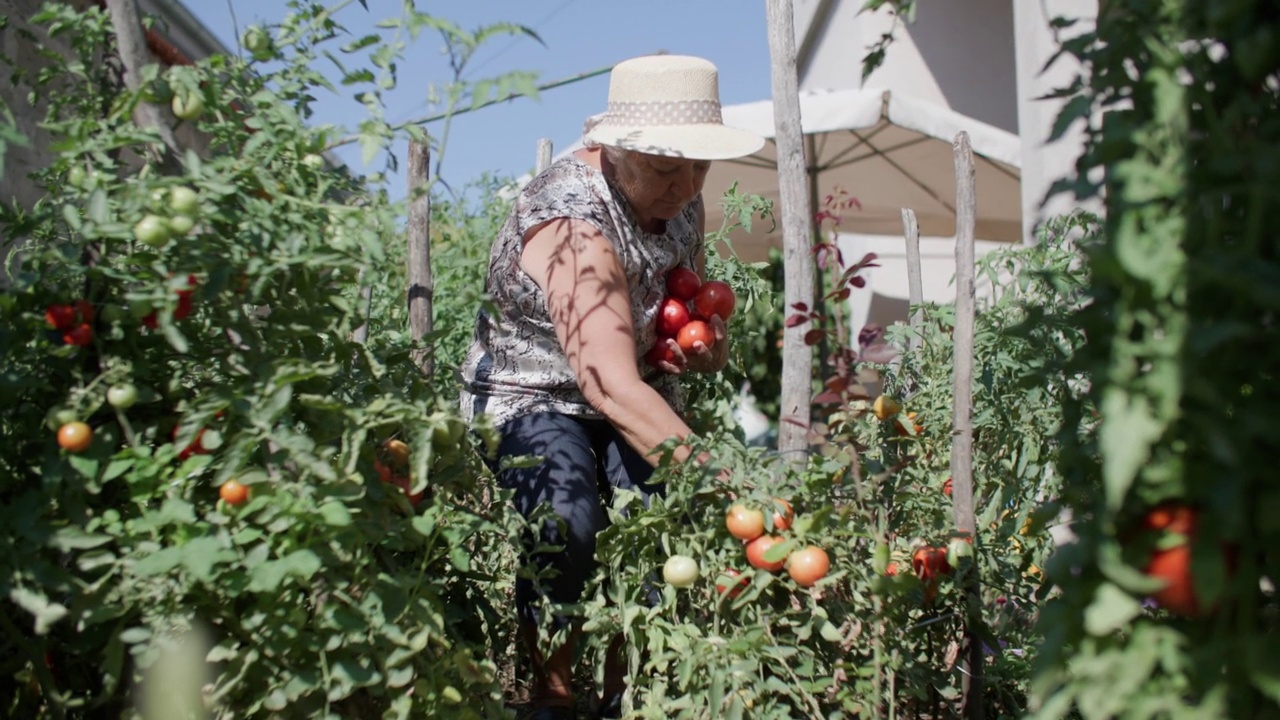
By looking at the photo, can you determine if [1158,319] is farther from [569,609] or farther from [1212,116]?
[569,609]

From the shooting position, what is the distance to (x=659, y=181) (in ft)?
7.11

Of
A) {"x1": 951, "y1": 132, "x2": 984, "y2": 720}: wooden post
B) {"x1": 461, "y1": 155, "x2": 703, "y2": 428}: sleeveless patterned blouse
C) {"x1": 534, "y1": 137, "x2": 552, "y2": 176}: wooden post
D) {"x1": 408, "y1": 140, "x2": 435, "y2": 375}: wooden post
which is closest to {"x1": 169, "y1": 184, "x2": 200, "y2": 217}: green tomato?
{"x1": 408, "y1": 140, "x2": 435, "y2": 375}: wooden post

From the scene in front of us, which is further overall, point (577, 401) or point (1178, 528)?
point (577, 401)

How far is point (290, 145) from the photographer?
61.3 inches

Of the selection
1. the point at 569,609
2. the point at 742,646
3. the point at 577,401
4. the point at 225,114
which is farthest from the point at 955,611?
the point at 225,114

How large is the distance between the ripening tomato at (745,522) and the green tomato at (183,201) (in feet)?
3.02

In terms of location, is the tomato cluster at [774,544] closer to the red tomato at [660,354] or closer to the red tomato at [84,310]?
the red tomato at [660,354]

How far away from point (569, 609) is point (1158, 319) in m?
1.20

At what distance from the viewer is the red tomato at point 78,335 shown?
1.44 meters

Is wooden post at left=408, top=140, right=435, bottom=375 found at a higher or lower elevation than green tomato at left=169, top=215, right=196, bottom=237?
lower

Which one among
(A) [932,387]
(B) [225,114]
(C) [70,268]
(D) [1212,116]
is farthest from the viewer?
(A) [932,387]

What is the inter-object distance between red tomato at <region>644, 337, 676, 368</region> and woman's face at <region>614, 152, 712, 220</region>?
28 centimetres

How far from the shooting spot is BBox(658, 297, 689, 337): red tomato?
2.34 metres

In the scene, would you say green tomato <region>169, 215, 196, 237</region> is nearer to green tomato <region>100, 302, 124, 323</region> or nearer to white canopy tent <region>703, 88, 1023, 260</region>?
green tomato <region>100, 302, 124, 323</region>
